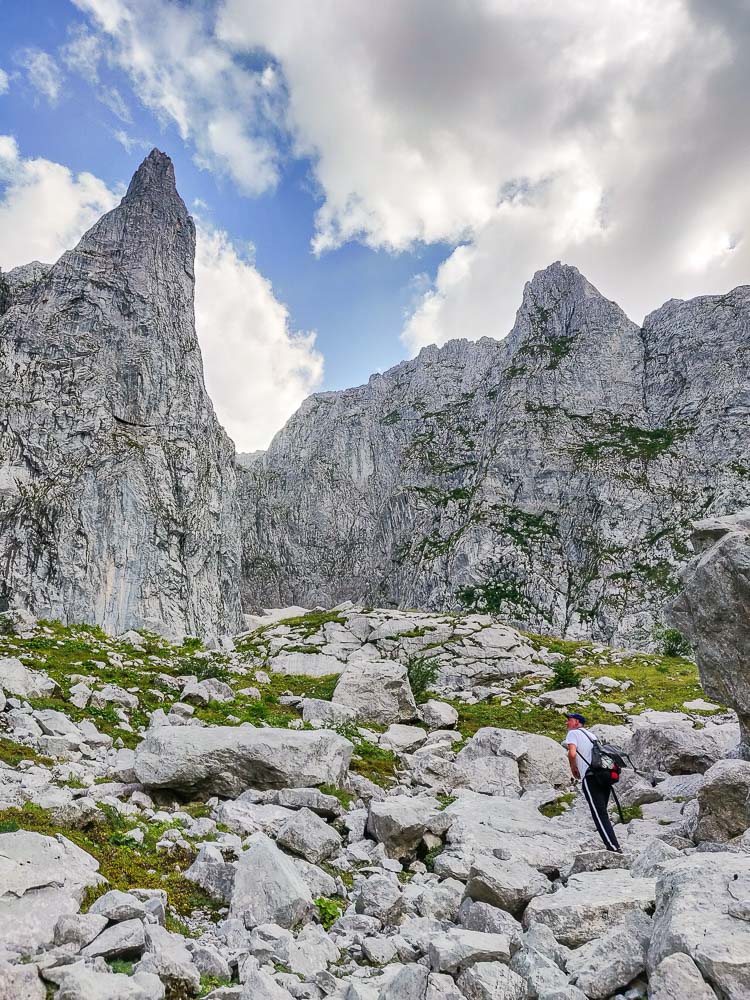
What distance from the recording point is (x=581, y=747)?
11156 mm

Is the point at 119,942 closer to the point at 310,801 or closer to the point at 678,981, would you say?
the point at 678,981

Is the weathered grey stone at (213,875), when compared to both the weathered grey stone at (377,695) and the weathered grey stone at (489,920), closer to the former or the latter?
the weathered grey stone at (489,920)

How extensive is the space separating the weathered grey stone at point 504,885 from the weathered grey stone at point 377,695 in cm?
1226

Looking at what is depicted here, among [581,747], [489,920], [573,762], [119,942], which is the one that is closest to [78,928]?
[119,942]

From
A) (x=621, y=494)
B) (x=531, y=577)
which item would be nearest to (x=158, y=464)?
(x=531, y=577)

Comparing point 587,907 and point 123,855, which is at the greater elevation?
point 123,855

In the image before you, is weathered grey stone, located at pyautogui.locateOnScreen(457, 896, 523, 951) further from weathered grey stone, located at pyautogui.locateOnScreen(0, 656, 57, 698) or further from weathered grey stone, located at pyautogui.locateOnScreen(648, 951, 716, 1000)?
weathered grey stone, located at pyautogui.locateOnScreen(0, 656, 57, 698)

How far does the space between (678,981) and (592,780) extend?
703cm

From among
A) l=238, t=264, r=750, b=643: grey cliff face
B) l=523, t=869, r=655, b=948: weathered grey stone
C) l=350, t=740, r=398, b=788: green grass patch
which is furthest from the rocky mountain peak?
l=523, t=869, r=655, b=948: weathered grey stone

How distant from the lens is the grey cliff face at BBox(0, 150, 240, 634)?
86500 mm

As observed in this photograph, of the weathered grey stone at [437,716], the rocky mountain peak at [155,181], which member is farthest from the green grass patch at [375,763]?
the rocky mountain peak at [155,181]

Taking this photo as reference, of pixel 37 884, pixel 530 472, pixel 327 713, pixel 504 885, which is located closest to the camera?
pixel 37 884

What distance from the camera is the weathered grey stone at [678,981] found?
394 cm

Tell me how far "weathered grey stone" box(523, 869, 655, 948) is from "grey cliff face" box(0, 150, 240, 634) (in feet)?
258
